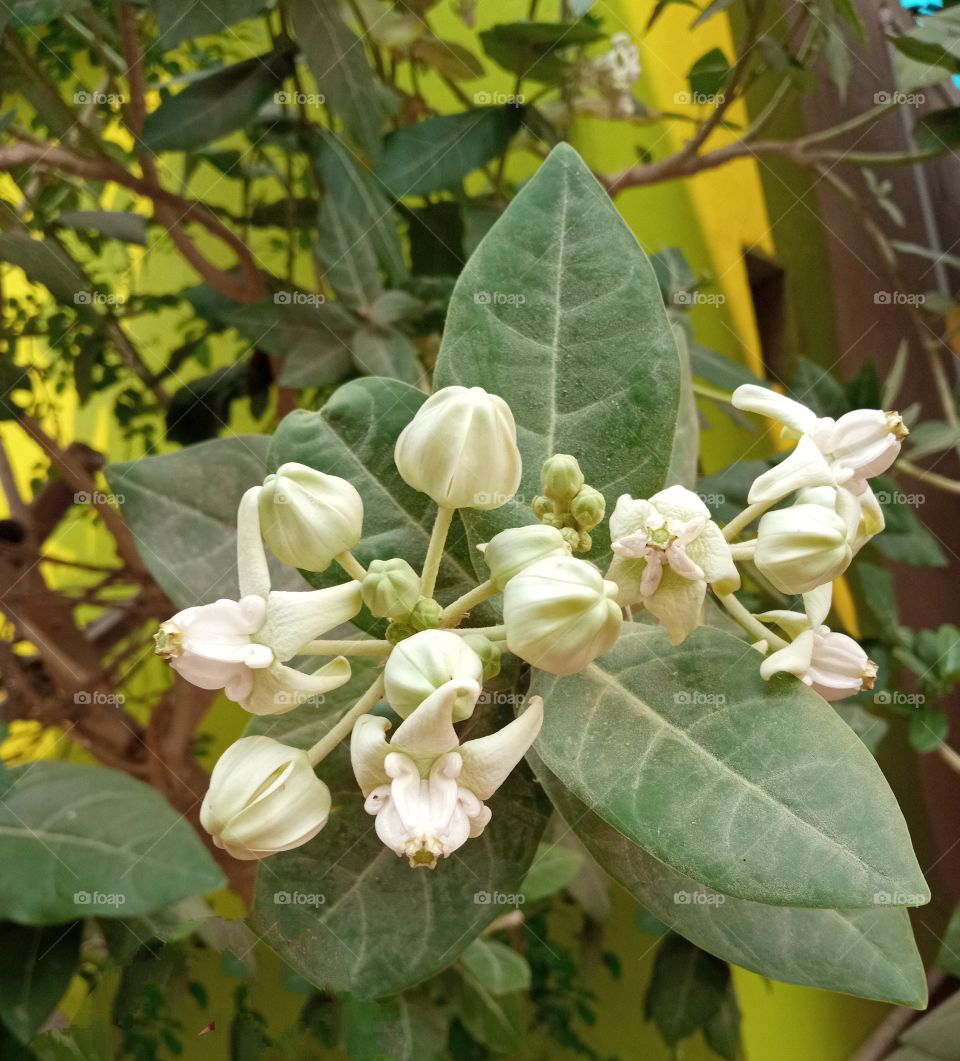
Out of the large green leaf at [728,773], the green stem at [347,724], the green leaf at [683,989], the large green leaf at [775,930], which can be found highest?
the green stem at [347,724]

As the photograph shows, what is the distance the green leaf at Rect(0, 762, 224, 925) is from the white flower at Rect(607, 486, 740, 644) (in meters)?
0.27

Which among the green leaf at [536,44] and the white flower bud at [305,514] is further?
the green leaf at [536,44]

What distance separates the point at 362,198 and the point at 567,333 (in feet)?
1.42

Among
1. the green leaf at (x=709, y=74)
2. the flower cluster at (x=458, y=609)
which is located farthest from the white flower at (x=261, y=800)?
the green leaf at (x=709, y=74)

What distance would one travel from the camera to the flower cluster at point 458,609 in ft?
1.22

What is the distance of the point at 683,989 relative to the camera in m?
0.96

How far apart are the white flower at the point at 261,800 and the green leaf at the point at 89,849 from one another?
82 mm

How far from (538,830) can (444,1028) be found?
0.43 meters

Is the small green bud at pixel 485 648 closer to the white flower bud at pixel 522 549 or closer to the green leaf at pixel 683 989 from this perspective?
the white flower bud at pixel 522 549

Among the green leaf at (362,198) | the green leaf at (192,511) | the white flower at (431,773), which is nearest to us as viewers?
the white flower at (431,773)

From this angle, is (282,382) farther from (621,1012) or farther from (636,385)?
(621,1012)

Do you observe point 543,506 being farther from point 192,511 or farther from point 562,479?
point 192,511

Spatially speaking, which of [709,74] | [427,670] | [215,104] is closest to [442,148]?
[215,104]

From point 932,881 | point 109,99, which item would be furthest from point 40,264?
point 932,881
